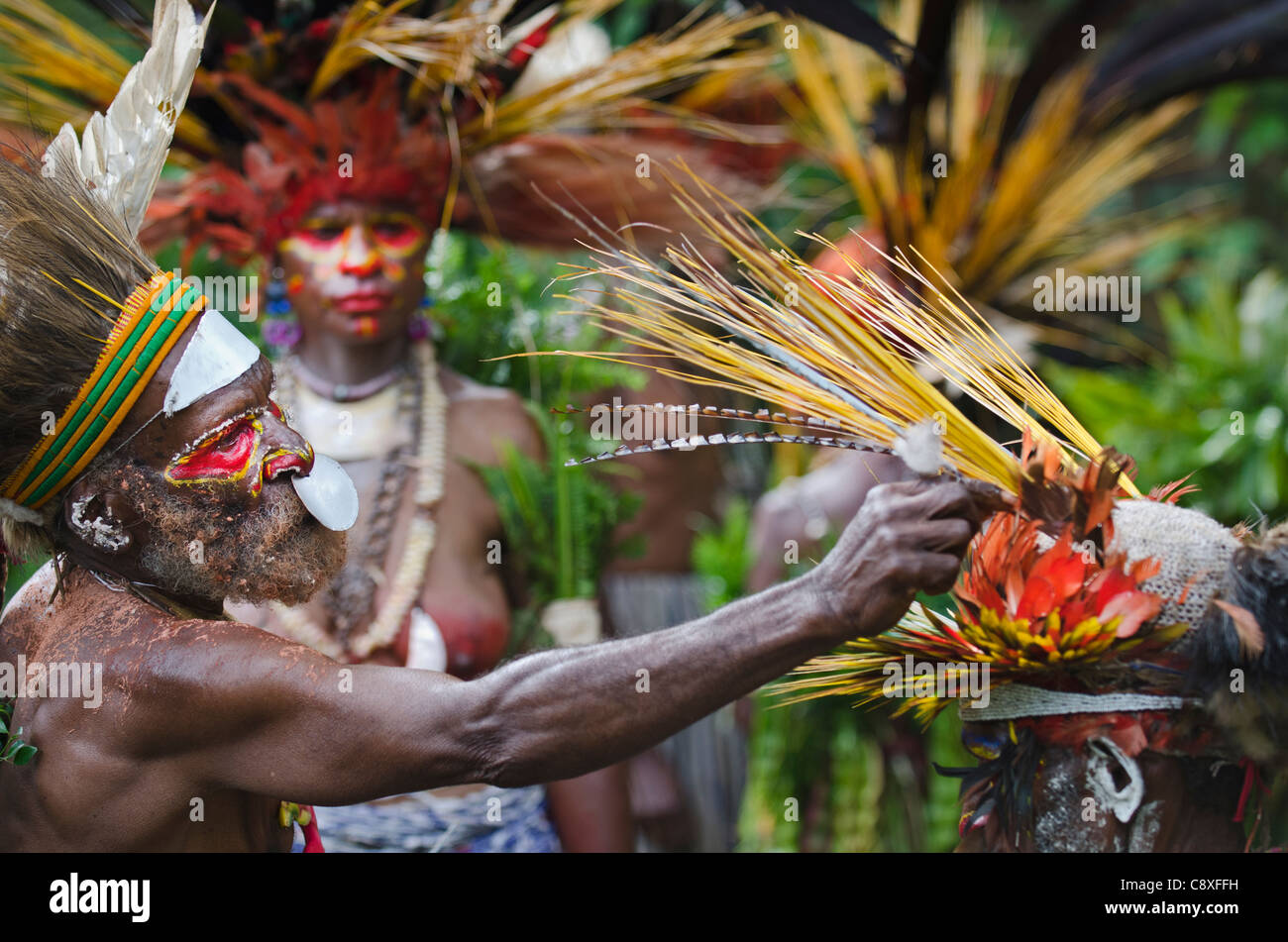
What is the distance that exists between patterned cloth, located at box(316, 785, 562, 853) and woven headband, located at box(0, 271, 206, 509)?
4.48 ft

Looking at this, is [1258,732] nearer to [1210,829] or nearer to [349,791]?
[1210,829]

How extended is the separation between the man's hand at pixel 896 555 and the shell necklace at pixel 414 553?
150 cm

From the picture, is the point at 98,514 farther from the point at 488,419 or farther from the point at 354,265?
the point at 488,419

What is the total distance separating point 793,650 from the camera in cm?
173

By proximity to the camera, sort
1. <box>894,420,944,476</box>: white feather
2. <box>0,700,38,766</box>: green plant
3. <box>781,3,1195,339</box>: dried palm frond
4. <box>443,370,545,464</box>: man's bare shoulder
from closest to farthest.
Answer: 1. <box>894,420,944,476</box>: white feather
2. <box>0,700,38,766</box>: green plant
3. <box>443,370,545,464</box>: man's bare shoulder
4. <box>781,3,1195,339</box>: dried palm frond

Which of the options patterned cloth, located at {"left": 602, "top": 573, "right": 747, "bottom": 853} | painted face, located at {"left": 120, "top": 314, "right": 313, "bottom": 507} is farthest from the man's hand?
patterned cloth, located at {"left": 602, "top": 573, "right": 747, "bottom": 853}

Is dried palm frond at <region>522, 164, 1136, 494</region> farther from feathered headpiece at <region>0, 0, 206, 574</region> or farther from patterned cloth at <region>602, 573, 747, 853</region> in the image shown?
patterned cloth at <region>602, 573, 747, 853</region>

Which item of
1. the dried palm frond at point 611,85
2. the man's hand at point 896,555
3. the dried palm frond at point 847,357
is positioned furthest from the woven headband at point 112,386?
the dried palm frond at point 611,85

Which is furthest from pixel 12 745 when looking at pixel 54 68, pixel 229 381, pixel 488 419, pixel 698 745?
pixel 698 745

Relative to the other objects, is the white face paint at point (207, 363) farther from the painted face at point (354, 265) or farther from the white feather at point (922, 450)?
the painted face at point (354, 265)

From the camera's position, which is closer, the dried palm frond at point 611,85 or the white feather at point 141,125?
the white feather at point 141,125

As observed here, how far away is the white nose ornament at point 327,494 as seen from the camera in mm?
1895

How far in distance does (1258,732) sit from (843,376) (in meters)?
0.77

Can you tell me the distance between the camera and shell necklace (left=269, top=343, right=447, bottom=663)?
295cm
